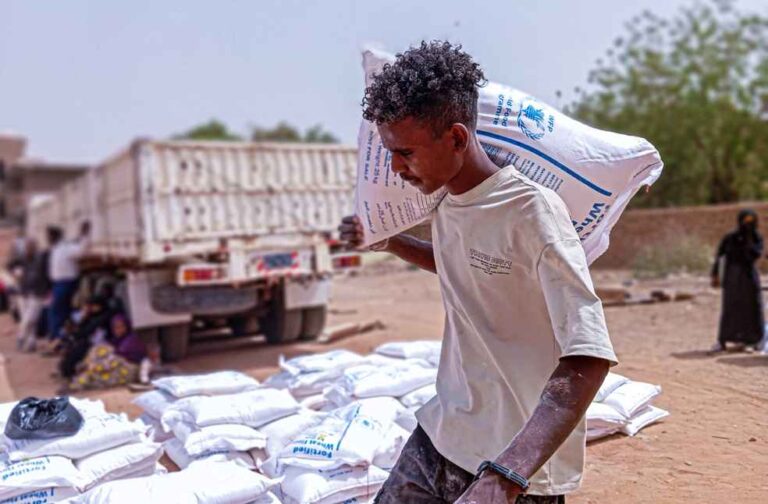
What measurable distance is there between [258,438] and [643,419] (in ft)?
6.69

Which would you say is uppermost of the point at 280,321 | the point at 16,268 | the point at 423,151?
the point at 423,151

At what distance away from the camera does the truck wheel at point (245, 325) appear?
31.7ft


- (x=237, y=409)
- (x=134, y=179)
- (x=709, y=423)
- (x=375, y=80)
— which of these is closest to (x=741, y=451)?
(x=709, y=423)

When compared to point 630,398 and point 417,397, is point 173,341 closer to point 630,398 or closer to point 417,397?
point 417,397

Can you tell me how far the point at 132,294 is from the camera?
7953 millimetres

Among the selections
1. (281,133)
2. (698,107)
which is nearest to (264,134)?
(281,133)

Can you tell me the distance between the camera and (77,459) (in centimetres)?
377

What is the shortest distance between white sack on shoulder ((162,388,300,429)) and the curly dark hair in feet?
8.96

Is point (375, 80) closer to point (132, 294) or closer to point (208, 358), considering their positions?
point (132, 294)

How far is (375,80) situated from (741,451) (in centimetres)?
282

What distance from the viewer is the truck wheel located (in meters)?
9.65

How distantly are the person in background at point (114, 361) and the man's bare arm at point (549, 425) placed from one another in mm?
6349

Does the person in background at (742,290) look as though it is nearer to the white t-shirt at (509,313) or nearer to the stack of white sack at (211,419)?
the stack of white sack at (211,419)

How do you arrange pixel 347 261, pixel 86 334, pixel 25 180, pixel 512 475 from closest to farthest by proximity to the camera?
pixel 512 475 < pixel 86 334 < pixel 347 261 < pixel 25 180
